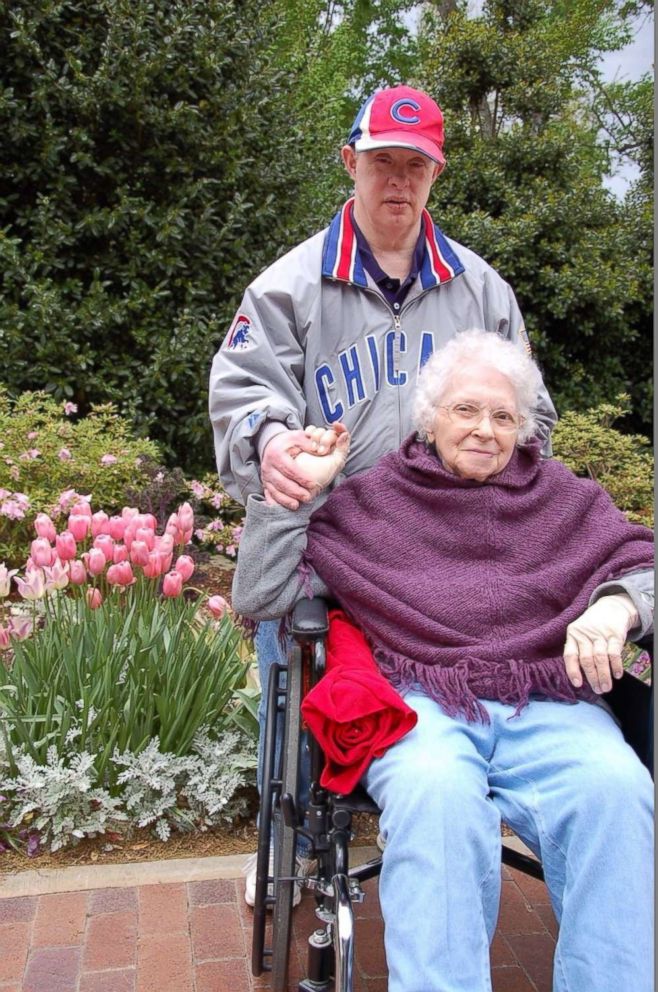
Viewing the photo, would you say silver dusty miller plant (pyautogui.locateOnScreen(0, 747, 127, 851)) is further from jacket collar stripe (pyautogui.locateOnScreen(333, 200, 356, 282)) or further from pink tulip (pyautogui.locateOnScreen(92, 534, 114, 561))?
jacket collar stripe (pyautogui.locateOnScreen(333, 200, 356, 282))

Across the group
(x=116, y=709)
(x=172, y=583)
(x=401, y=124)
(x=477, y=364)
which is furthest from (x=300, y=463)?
(x=116, y=709)

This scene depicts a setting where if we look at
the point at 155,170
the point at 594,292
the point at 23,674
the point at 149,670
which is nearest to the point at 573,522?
the point at 149,670

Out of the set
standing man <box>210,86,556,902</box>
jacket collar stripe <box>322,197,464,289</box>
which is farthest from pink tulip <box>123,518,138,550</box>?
jacket collar stripe <box>322,197,464,289</box>

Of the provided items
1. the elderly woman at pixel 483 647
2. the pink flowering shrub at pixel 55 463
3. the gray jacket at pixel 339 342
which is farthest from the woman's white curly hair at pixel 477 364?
the pink flowering shrub at pixel 55 463

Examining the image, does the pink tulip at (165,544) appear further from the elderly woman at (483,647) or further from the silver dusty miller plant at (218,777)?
the elderly woman at (483,647)

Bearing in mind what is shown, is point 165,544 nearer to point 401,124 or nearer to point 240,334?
point 240,334

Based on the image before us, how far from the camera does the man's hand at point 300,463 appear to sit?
2.18m

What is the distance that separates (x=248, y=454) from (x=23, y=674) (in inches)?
45.6

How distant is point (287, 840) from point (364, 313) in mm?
1267

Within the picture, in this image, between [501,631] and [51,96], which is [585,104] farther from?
[501,631]

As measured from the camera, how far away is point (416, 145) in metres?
2.37

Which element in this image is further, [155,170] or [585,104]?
[585,104]

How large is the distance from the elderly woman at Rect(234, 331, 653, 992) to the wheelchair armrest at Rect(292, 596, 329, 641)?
7 cm

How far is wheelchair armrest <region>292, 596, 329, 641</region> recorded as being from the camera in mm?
2018
